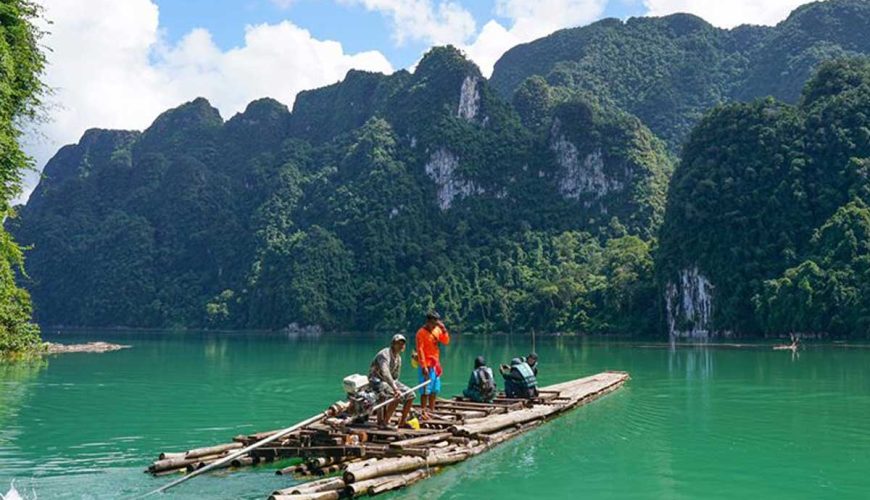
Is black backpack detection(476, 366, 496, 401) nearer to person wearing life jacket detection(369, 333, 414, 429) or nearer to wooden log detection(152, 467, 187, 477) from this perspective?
person wearing life jacket detection(369, 333, 414, 429)

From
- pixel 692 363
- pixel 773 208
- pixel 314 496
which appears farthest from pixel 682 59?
pixel 314 496

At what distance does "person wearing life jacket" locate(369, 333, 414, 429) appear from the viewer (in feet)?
37.8

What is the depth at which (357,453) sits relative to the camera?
10.2 metres

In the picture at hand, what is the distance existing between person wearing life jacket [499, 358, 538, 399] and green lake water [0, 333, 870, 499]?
34.9 inches

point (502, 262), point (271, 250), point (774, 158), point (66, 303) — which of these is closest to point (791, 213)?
point (774, 158)

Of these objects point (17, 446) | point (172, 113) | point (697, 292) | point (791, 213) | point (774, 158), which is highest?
point (172, 113)

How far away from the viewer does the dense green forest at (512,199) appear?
65.3 m

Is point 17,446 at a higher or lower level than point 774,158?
lower

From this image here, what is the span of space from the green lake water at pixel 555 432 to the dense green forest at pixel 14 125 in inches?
85.8

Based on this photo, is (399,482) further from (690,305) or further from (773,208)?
(773,208)

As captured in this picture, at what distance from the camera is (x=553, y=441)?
44.7 feet

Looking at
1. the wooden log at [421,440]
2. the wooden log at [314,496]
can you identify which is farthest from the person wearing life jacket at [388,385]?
the wooden log at [314,496]

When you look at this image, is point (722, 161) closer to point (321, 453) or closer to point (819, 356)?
point (819, 356)

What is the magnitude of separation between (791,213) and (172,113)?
488 feet
